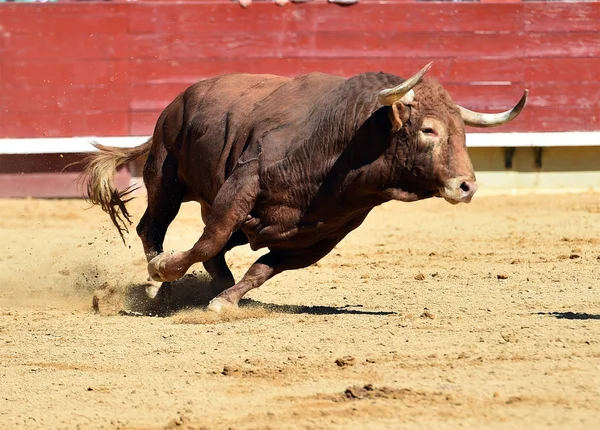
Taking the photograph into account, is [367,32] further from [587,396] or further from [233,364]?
[587,396]

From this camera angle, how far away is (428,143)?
14.9ft

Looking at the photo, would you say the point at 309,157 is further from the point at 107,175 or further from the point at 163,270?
the point at 107,175

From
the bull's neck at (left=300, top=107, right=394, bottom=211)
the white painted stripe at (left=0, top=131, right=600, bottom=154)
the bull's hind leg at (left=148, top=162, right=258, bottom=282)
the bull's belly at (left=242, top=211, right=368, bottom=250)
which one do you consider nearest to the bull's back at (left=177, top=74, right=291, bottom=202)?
the bull's hind leg at (left=148, top=162, right=258, bottom=282)

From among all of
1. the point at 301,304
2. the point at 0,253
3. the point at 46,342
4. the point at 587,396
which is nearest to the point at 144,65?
the point at 0,253

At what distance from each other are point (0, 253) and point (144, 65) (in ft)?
9.37

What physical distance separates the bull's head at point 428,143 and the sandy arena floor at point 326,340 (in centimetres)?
53

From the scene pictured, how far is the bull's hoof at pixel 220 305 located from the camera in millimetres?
4871

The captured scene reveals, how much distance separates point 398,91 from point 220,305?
122cm

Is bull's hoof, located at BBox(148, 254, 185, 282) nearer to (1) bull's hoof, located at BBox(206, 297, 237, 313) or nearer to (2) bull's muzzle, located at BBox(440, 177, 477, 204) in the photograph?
(1) bull's hoof, located at BBox(206, 297, 237, 313)

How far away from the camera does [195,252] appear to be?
4.94 m

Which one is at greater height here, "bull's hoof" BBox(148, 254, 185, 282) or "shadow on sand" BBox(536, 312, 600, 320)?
"shadow on sand" BBox(536, 312, 600, 320)

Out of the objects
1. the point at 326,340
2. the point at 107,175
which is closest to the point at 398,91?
the point at 326,340

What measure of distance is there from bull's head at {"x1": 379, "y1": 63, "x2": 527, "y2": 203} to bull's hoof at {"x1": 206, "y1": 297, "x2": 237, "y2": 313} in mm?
871

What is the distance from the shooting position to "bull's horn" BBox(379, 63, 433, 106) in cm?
445
